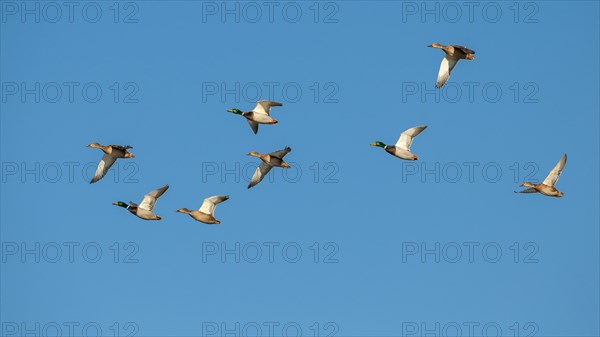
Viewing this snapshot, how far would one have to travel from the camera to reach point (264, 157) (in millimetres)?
64562

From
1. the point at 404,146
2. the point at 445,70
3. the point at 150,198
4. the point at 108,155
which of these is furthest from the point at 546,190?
the point at 108,155

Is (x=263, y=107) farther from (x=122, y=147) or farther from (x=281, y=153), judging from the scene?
(x=122, y=147)

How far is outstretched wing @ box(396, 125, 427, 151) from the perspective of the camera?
61.8 metres

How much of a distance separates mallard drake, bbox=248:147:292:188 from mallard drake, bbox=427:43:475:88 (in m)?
7.93

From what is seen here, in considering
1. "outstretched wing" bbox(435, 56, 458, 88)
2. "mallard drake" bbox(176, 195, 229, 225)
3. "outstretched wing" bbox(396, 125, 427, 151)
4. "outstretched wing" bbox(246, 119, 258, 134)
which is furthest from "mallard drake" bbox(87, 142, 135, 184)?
"outstretched wing" bbox(435, 56, 458, 88)

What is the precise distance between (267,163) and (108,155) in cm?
778

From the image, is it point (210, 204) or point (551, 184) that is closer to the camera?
point (551, 184)

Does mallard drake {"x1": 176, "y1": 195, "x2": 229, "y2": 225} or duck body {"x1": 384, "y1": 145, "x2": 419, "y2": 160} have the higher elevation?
duck body {"x1": 384, "y1": 145, "x2": 419, "y2": 160}

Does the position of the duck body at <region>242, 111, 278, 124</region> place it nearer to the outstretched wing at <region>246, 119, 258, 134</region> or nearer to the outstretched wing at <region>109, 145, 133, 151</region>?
the outstretched wing at <region>246, 119, 258, 134</region>

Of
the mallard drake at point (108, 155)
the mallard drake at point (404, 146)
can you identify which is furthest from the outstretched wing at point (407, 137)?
the mallard drake at point (108, 155)

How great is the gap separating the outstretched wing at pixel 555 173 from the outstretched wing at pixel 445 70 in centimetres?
663

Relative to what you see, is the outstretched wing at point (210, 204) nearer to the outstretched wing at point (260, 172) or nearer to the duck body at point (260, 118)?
the outstretched wing at point (260, 172)

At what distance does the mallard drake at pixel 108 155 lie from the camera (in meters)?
64.3

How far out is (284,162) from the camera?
210ft
